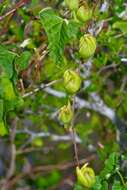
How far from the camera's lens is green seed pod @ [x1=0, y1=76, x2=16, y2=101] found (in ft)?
3.83

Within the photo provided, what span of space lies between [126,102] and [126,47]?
0.38 metres

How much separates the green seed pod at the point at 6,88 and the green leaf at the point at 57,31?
0.18 metres

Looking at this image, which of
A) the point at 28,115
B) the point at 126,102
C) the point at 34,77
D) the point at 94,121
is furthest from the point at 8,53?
the point at 94,121

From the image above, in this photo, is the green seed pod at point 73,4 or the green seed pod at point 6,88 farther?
the green seed pod at point 6,88

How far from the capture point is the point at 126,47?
163 centimetres

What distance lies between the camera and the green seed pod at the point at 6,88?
1.17m

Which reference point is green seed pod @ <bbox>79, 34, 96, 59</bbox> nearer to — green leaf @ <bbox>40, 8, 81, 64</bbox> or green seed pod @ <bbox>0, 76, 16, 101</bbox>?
green leaf @ <bbox>40, 8, 81, 64</bbox>

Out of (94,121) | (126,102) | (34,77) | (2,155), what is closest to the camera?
(34,77)

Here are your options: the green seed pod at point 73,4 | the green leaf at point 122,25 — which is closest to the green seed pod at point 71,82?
the green seed pod at point 73,4

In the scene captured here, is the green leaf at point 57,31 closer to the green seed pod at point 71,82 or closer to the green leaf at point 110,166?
the green seed pod at point 71,82

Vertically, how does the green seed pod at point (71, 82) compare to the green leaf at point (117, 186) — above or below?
above

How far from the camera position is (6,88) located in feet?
3.84

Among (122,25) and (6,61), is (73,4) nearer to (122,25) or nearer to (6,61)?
(6,61)

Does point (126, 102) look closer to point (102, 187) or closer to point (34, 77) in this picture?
point (34, 77)
